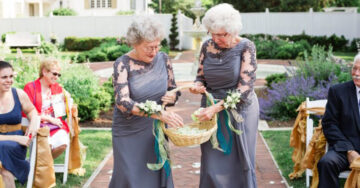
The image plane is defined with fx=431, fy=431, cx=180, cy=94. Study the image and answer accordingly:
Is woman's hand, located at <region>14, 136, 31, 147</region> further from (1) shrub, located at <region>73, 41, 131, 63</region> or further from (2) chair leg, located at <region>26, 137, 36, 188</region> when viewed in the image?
(1) shrub, located at <region>73, 41, 131, 63</region>

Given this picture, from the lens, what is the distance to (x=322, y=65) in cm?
849

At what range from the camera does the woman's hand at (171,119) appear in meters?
3.29

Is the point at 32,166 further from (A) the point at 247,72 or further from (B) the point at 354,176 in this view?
(B) the point at 354,176

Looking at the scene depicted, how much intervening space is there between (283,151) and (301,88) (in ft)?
6.69

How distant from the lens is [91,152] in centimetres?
618

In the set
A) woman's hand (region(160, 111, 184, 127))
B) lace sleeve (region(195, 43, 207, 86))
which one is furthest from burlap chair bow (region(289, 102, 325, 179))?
woman's hand (region(160, 111, 184, 127))

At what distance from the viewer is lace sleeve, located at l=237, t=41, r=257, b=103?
368cm

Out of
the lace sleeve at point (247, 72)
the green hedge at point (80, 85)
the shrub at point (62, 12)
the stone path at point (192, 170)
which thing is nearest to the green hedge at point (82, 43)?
the shrub at point (62, 12)

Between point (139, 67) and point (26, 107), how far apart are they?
166 cm

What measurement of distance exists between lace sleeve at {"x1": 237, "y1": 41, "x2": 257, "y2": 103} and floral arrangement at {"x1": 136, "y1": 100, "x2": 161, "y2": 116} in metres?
0.81

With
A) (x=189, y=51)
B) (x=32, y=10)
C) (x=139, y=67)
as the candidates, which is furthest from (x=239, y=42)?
(x=32, y=10)

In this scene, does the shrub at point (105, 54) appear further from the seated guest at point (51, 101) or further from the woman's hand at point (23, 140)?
the woman's hand at point (23, 140)

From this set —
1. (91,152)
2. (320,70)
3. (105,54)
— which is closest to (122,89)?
(91,152)

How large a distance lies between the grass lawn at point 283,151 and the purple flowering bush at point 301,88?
0.91 m
